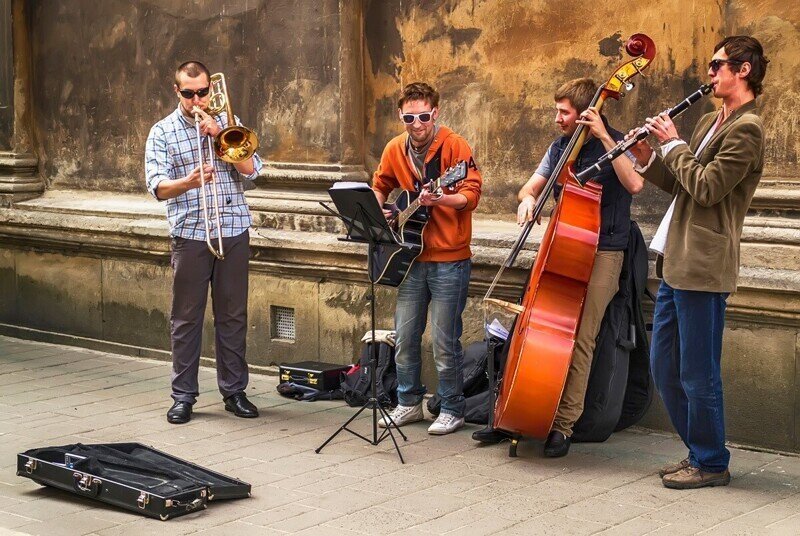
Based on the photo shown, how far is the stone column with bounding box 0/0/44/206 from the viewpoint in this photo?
10.1 metres

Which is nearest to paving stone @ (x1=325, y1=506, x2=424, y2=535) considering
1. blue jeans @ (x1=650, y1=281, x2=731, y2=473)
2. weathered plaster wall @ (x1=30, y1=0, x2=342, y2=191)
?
blue jeans @ (x1=650, y1=281, x2=731, y2=473)

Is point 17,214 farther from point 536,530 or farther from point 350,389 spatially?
point 536,530

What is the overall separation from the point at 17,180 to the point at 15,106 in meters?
0.56

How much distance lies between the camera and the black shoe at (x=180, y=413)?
7.25 meters

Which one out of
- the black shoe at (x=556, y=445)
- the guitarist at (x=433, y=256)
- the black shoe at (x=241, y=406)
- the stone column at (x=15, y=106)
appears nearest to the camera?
the black shoe at (x=556, y=445)

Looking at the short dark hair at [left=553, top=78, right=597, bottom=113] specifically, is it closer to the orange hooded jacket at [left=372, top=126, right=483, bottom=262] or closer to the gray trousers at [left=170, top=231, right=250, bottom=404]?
the orange hooded jacket at [left=372, top=126, right=483, bottom=262]

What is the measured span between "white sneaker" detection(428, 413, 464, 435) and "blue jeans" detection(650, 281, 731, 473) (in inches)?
52.8

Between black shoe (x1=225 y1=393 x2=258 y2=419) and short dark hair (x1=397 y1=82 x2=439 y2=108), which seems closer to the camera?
short dark hair (x1=397 y1=82 x2=439 y2=108)

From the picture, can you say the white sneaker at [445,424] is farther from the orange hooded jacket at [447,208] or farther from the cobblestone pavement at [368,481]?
the orange hooded jacket at [447,208]

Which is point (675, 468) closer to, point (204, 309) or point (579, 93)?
point (579, 93)

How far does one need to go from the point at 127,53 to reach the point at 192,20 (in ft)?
2.44

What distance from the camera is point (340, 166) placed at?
27.3 feet

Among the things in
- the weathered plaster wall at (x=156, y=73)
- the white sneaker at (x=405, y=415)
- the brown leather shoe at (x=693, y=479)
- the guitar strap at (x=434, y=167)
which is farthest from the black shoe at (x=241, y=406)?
the brown leather shoe at (x=693, y=479)

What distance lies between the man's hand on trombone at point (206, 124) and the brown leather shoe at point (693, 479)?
294 cm
